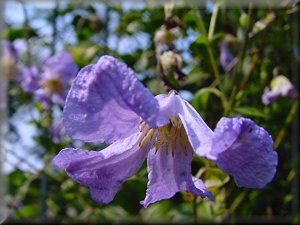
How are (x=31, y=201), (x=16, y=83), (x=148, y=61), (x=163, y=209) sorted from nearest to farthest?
(x=163, y=209) → (x=148, y=61) → (x=31, y=201) → (x=16, y=83)

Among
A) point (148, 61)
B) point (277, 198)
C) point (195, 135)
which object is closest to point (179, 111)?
point (195, 135)

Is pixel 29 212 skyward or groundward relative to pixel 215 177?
groundward

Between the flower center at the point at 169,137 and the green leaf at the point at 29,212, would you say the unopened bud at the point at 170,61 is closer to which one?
the flower center at the point at 169,137

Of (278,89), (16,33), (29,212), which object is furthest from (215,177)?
(16,33)

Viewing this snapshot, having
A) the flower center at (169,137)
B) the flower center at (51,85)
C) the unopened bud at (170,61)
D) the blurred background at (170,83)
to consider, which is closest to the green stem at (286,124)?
the blurred background at (170,83)

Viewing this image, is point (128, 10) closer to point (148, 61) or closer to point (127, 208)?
point (148, 61)

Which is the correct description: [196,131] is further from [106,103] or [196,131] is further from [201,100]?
[201,100]

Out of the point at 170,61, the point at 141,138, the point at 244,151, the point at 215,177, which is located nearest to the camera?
the point at 244,151

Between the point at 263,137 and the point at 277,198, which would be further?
the point at 277,198
